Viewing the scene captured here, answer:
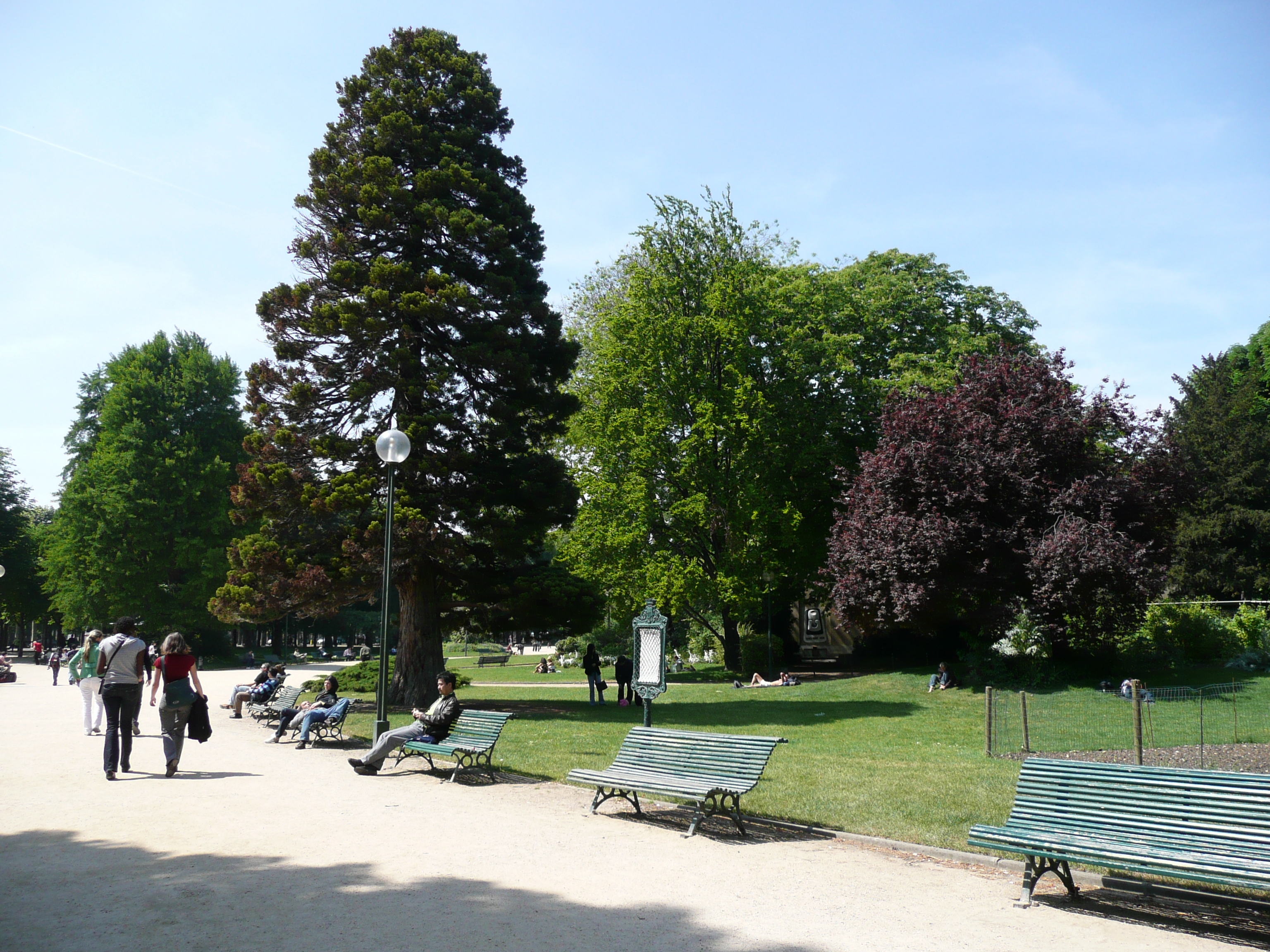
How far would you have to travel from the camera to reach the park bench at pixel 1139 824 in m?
5.82

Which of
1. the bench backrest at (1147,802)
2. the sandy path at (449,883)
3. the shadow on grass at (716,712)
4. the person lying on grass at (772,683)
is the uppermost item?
the bench backrest at (1147,802)

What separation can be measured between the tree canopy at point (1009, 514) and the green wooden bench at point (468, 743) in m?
16.0

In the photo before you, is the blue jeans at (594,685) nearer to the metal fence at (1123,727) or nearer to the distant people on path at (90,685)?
the metal fence at (1123,727)

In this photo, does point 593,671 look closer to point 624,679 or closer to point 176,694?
point 624,679

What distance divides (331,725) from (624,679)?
36.5 ft

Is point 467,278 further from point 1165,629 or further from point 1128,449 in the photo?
point 1165,629

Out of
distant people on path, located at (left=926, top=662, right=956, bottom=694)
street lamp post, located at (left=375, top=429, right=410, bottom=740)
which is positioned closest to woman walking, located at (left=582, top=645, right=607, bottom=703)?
distant people on path, located at (left=926, top=662, right=956, bottom=694)

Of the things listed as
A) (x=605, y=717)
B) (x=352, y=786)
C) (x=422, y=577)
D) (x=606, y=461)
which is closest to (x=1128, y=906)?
(x=352, y=786)

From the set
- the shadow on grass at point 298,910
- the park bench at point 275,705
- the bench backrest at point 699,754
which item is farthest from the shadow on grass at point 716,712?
the shadow on grass at point 298,910

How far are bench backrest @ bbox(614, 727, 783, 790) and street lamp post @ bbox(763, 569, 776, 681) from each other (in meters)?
23.5

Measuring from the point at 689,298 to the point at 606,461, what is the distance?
703cm

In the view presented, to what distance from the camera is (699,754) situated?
956cm

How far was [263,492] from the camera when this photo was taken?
22719 millimetres

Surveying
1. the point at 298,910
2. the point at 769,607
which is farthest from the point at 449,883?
the point at 769,607
